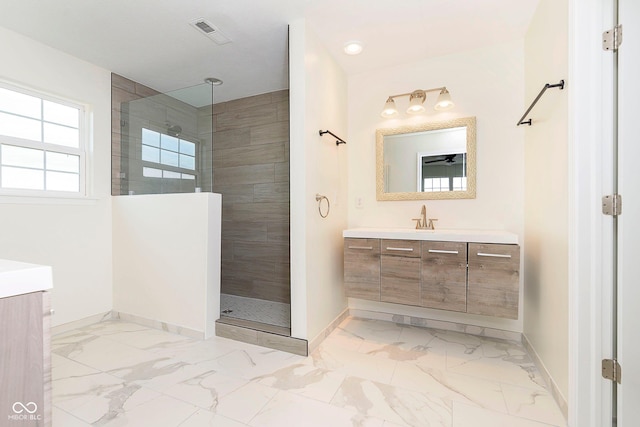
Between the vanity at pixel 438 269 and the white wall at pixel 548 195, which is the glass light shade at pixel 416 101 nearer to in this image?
the white wall at pixel 548 195

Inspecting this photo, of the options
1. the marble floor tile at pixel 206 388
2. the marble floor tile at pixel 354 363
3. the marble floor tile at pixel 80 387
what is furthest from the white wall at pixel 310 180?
the marble floor tile at pixel 80 387

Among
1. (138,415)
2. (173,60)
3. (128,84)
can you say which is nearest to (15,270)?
(138,415)

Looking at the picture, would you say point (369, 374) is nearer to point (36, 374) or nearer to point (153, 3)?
point (36, 374)

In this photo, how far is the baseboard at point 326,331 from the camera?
230 centimetres

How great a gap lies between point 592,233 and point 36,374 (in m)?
2.15

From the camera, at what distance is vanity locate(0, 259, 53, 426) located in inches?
30.3

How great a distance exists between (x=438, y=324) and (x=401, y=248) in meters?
0.89

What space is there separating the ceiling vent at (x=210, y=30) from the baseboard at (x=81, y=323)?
2.73 m

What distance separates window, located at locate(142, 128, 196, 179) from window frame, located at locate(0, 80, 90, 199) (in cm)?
51

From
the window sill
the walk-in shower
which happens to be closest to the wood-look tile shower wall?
the walk-in shower

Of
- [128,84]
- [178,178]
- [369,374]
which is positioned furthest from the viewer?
[128,84]

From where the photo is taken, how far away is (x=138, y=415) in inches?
61.4

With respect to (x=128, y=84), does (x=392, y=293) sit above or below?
below

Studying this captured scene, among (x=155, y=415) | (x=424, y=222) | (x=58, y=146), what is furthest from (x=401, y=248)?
(x=58, y=146)
